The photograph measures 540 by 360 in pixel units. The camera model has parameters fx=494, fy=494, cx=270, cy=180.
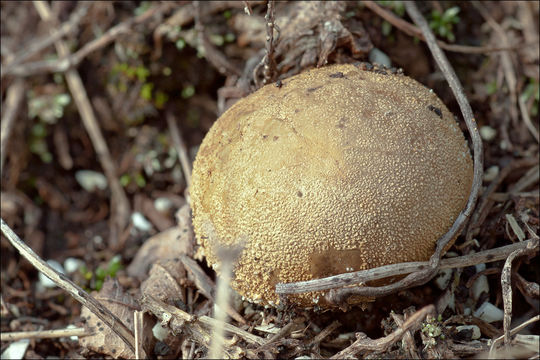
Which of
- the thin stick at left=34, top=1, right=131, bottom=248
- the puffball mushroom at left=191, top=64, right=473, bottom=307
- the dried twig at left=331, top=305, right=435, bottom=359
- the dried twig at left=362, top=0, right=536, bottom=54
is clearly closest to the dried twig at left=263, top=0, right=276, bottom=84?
the puffball mushroom at left=191, top=64, right=473, bottom=307

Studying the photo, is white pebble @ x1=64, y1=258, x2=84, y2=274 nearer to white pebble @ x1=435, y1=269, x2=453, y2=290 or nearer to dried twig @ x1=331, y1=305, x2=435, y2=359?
dried twig @ x1=331, y1=305, x2=435, y2=359

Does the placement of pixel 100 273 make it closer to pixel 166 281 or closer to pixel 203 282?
pixel 166 281

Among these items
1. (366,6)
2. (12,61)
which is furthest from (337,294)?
(12,61)

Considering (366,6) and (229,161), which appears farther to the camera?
(366,6)

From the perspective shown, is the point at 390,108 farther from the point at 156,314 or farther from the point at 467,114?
the point at 156,314

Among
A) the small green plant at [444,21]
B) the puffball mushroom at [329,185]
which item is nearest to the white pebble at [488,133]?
Answer: the small green plant at [444,21]

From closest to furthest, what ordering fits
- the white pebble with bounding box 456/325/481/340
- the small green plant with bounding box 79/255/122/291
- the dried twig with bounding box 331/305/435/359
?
the dried twig with bounding box 331/305/435/359, the white pebble with bounding box 456/325/481/340, the small green plant with bounding box 79/255/122/291

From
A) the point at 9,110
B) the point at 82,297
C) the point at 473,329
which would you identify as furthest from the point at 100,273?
the point at 473,329
